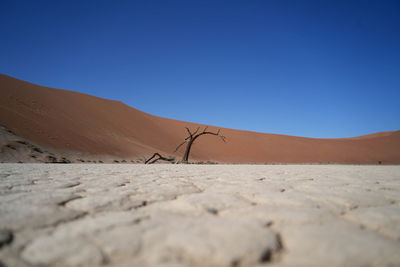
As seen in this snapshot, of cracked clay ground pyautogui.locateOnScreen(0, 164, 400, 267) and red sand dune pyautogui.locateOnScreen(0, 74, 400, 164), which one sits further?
red sand dune pyautogui.locateOnScreen(0, 74, 400, 164)

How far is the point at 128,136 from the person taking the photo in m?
19.4

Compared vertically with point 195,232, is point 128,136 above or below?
above

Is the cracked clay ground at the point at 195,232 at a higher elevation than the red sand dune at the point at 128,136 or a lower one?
lower

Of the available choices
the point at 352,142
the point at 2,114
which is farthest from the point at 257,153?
the point at 2,114

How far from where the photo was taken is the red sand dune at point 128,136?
38.8ft

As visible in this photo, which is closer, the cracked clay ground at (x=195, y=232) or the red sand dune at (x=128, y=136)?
the cracked clay ground at (x=195, y=232)

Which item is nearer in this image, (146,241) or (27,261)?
(27,261)

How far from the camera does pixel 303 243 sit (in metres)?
0.82

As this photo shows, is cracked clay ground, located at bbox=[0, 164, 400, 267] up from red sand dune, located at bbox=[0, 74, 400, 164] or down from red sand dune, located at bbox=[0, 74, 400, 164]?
down

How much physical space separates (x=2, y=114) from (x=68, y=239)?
13027 mm

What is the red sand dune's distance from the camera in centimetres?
1184

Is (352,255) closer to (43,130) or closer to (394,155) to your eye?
(43,130)

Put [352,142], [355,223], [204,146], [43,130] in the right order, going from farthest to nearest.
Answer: [352,142] < [204,146] < [43,130] < [355,223]


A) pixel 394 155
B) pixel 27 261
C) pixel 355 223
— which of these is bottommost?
pixel 27 261
